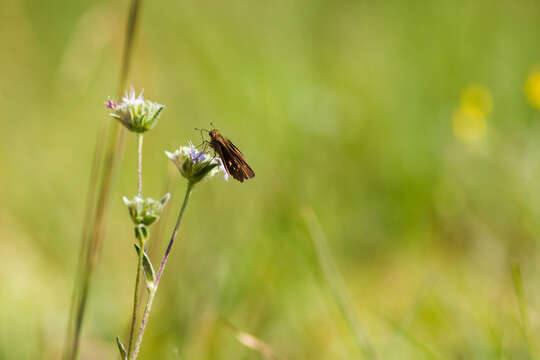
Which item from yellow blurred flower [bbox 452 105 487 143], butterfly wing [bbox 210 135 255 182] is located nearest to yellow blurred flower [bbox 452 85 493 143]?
yellow blurred flower [bbox 452 105 487 143]

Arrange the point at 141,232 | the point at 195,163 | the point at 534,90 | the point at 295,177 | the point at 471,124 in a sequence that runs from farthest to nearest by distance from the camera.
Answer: the point at 471,124
the point at 534,90
the point at 295,177
the point at 195,163
the point at 141,232

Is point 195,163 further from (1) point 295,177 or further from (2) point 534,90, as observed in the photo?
(2) point 534,90

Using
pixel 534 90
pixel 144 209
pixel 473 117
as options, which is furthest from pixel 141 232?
pixel 534 90

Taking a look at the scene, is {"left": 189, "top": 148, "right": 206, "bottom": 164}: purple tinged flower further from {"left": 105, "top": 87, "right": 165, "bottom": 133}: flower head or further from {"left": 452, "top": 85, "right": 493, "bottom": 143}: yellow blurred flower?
{"left": 452, "top": 85, "right": 493, "bottom": 143}: yellow blurred flower

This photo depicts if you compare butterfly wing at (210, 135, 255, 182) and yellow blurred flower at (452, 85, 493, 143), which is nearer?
butterfly wing at (210, 135, 255, 182)

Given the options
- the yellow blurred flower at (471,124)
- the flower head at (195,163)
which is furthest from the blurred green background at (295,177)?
the flower head at (195,163)
